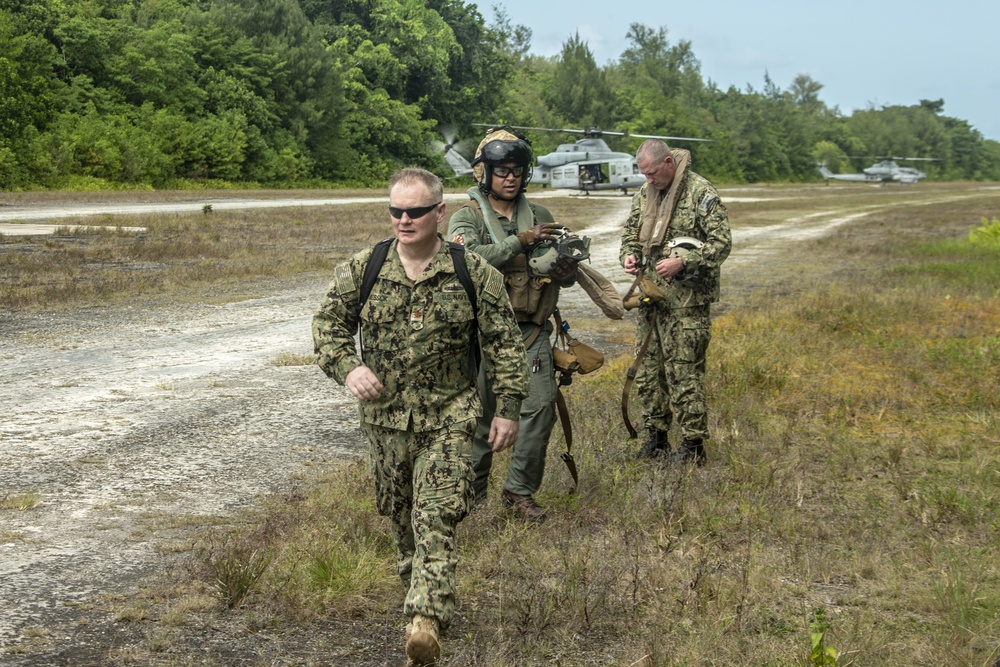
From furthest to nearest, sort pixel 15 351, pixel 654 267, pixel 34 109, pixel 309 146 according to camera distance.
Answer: pixel 309 146
pixel 34 109
pixel 15 351
pixel 654 267

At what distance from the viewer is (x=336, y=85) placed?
63.1 metres

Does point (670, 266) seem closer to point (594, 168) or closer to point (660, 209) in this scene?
point (660, 209)

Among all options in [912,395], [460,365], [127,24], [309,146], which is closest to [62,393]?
[460,365]

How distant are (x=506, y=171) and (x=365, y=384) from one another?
193 cm

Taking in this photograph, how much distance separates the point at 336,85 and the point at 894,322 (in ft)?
178

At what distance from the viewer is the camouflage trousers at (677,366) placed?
669cm

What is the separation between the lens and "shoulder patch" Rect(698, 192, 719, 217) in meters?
6.75

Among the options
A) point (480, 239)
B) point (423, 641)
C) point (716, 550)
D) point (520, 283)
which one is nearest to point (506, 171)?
point (480, 239)

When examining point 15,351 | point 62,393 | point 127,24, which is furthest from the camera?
point 127,24

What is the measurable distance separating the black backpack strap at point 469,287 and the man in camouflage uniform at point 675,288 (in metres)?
2.52

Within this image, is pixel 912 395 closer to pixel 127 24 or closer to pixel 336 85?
pixel 127 24

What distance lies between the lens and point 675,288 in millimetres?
6711

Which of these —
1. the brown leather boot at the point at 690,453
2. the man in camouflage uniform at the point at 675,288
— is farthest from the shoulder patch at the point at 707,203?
the brown leather boot at the point at 690,453

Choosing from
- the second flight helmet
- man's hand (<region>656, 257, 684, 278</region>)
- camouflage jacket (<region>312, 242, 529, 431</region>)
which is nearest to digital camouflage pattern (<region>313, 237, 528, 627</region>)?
camouflage jacket (<region>312, 242, 529, 431</region>)
